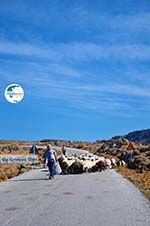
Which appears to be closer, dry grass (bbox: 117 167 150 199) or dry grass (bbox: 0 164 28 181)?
dry grass (bbox: 117 167 150 199)

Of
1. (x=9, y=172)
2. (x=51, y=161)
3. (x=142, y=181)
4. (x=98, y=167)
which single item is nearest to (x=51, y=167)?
(x=51, y=161)

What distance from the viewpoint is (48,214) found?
526 inches

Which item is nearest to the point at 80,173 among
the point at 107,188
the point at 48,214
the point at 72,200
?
the point at 107,188

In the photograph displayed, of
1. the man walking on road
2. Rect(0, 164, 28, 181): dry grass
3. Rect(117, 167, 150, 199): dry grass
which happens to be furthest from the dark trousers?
Rect(117, 167, 150, 199): dry grass

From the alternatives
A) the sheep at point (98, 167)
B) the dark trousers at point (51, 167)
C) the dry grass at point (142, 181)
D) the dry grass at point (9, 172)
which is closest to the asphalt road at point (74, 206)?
the dry grass at point (142, 181)

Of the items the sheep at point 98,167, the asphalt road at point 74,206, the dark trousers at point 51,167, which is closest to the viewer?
the asphalt road at point 74,206

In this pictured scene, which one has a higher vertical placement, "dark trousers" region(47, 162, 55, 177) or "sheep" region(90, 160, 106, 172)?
"sheep" region(90, 160, 106, 172)

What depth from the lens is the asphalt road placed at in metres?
12.2

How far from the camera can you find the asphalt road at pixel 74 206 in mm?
12227

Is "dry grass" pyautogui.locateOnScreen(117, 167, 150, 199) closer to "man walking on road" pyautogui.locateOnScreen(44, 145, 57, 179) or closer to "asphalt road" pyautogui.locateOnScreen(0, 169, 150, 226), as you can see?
"asphalt road" pyautogui.locateOnScreen(0, 169, 150, 226)

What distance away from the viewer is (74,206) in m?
14.9

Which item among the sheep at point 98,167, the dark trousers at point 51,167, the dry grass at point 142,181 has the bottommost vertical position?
the dry grass at point 142,181

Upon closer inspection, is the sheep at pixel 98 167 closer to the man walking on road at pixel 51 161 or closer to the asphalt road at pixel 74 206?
the man walking on road at pixel 51 161

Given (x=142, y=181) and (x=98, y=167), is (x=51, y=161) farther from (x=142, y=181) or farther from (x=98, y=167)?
(x=98, y=167)
